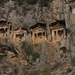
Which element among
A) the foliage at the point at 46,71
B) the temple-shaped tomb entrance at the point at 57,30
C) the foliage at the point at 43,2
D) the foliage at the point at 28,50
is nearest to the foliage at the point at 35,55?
the foliage at the point at 28,50

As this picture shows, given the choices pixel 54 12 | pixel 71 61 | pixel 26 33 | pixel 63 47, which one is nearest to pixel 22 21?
pixel 26 33

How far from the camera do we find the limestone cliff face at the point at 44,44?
45281mm

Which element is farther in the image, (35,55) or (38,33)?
(38,33)

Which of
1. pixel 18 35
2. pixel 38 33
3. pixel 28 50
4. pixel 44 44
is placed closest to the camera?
pixel 28 50

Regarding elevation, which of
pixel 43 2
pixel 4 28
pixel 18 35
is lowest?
pixel 18 35

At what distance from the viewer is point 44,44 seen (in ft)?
159

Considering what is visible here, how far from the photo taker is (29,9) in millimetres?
51688

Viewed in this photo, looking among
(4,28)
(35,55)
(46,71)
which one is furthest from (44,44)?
(46,71)

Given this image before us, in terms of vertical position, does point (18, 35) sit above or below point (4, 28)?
below

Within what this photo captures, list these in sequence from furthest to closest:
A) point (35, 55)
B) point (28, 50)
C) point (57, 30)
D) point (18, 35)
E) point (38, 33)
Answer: point (18, 35) < point (38, 33) < point (57, 30) < point (28, 50) < point (35, 55)

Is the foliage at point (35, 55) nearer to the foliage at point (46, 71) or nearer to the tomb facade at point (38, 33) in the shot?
the tomb facade at point (38, 33)

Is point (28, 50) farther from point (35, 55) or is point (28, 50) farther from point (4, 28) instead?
point (4, 28)

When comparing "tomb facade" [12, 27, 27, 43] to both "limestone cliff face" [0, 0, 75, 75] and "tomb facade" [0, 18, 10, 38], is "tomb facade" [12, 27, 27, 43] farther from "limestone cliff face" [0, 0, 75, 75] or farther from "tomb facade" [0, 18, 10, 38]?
"tomb facade" [0, 18, 10, 38]

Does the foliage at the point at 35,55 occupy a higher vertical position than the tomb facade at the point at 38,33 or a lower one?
lower
